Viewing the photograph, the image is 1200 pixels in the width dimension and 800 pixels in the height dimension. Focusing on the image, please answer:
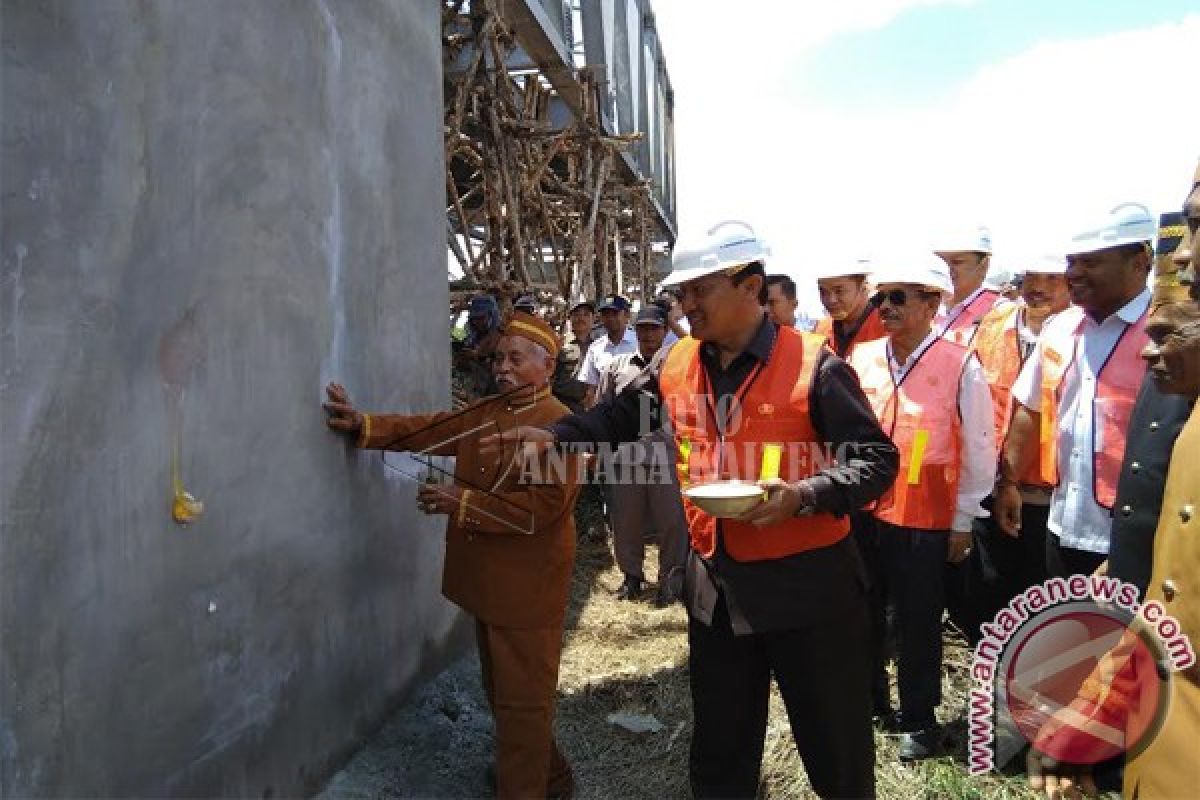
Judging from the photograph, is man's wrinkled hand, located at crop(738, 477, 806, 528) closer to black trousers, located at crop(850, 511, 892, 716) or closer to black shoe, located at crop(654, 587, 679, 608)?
black trousers, located at crop(850, 511, 892, 716)

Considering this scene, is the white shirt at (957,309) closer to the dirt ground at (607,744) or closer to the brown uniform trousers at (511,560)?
the dirt ground at (607,744)

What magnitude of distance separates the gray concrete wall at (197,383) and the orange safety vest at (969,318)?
2.61 metres

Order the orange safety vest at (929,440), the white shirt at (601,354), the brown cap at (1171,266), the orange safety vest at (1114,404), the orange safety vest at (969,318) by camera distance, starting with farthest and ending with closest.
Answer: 1. the white shirt at (601,354)
2. the orange safety vest at (969,318)
3. the orange safety vest at (929,440)
4. the orange safety vest at (1114,404)
5. the brown cap at (1171,266)

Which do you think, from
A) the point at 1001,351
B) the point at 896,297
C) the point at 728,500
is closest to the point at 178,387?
the point at 728,500

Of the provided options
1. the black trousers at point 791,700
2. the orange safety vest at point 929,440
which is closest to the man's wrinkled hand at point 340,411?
the black trousers at point 791,700

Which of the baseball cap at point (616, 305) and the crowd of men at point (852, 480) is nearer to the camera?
the crowd of men at point (852, 480)

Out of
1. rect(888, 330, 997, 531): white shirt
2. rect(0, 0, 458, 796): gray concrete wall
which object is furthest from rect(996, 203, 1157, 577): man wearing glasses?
rect(0, 0, 458, 796): gray concrete wall

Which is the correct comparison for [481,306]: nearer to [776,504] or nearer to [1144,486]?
[776,504]

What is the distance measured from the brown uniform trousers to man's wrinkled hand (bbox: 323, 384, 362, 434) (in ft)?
0.15

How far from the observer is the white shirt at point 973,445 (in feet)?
10.4

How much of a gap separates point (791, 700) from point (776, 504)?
657 millimetres

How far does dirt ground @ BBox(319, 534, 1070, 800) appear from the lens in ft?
9.84

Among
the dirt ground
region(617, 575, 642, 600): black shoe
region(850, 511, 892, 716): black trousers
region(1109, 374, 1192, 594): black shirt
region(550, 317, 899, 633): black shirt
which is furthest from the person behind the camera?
region(617, 575, 642, 600): black shoe

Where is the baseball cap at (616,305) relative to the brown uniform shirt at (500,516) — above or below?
above
